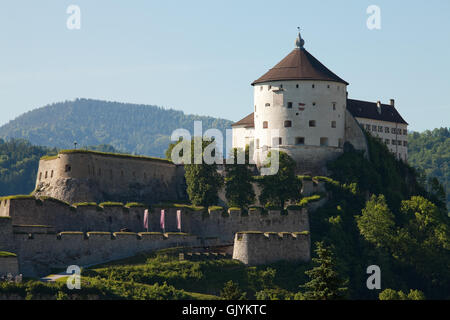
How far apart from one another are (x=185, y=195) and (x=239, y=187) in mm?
9869

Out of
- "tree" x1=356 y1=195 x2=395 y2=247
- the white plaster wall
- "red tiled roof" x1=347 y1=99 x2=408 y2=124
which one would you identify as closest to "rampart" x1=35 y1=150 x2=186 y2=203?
"tree" x1=356 y1=195 x2=395 y2=247

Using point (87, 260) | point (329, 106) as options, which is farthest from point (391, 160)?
point (87, 260)

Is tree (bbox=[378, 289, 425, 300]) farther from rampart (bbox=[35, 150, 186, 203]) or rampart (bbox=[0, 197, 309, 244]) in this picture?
rampart (bbox=[35, 150, 186, 203])

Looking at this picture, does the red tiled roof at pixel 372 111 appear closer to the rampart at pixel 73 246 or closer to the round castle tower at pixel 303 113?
the round castle tower at pixel 303 113

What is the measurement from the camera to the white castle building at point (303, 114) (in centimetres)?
11144

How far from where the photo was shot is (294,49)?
383 ft

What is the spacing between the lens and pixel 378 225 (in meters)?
100

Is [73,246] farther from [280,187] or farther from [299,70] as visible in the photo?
[299,70]

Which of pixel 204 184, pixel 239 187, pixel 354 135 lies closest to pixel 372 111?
pixel 354 135

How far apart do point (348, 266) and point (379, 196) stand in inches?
437

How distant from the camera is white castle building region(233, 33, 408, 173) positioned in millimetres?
111438

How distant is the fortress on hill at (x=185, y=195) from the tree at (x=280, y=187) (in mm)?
2264

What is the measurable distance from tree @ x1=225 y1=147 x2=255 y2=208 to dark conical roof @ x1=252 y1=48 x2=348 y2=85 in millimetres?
12232
